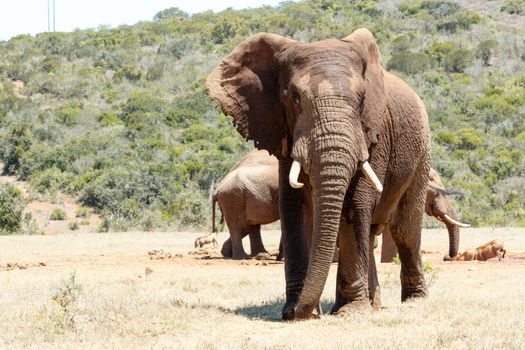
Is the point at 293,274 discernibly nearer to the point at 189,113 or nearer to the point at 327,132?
the point at 327,132

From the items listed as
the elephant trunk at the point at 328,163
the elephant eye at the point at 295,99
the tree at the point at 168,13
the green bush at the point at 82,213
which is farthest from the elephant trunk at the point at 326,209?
the tree at the point at 168,13

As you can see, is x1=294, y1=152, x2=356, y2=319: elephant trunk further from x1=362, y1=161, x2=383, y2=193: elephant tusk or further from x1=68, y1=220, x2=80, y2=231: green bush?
x1=68, y1=220, x2=80, y2=231: green bush

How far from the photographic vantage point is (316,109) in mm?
7629

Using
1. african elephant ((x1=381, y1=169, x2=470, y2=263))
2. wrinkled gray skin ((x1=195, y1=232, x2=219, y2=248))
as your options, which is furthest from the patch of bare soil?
african elephant ((x1=381, y1=169, x2=470, y2=263))

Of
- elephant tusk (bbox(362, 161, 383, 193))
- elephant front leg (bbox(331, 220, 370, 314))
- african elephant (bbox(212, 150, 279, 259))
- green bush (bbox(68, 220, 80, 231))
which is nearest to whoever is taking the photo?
elephant tusk (bbox(362, 161, 383, 193))

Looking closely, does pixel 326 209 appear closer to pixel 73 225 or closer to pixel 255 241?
pixel 255 241

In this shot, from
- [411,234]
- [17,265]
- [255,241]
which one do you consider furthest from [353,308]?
[255,241]

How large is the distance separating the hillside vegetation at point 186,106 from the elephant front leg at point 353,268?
53.6 feet

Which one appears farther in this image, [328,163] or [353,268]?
[353,268]

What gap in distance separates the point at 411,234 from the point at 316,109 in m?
2.49

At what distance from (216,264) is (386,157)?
6694mm

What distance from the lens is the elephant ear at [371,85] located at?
798cm

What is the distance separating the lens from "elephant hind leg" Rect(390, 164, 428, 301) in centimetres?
954

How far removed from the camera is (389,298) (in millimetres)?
10336
